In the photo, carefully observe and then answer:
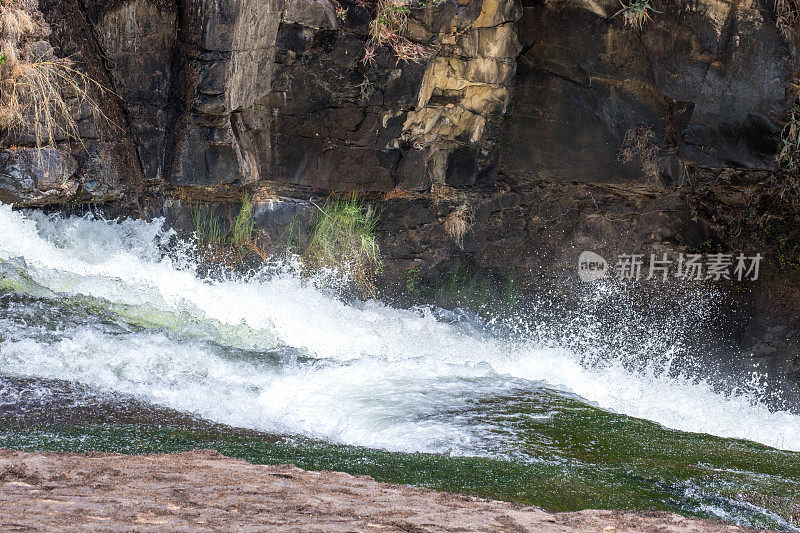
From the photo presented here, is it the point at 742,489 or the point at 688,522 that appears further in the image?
the point at 742,489

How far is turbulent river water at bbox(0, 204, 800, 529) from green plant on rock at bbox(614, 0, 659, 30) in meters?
3.20

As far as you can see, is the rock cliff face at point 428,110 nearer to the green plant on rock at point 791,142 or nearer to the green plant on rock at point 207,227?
the green plant on rock at point 791,142

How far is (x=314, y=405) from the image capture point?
11.9 ft

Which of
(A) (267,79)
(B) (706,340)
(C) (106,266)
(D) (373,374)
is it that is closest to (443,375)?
(D) (373,374)

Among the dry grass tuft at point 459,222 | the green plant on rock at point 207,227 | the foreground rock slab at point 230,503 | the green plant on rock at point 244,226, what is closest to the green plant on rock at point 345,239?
the green plant on rock at point 244,226

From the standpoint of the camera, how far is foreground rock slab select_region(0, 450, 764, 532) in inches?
67.7

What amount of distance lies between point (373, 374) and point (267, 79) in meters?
2.70

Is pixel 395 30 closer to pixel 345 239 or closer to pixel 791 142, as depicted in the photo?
pixel 345 239

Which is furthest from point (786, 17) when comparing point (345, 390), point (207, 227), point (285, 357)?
point (207, 227)

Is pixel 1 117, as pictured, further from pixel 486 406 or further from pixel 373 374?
pixel 486 406

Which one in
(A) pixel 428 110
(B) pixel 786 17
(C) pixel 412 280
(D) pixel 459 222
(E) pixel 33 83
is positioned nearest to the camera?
(E) pixel 33 83

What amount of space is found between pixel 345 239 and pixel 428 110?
4.84 feet

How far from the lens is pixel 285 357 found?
4.57 meters

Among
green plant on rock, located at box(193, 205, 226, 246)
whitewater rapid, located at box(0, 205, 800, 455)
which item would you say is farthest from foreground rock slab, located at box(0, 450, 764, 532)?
green plant on rock, located at box(193, 205, 226, 246)
